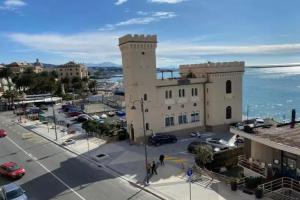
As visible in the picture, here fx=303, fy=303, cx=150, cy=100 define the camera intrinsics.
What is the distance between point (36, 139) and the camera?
151ft

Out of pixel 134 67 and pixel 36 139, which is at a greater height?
pixel 134 67

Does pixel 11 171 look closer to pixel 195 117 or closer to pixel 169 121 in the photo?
pixel 169 121

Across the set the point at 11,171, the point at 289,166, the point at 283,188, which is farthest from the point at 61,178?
the point at 289,166

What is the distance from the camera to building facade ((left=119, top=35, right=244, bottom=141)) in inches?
1535

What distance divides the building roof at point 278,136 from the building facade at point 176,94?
15.8 m

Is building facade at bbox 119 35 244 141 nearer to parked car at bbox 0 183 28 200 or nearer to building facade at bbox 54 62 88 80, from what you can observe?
parked car at bbox 0 183 28 200

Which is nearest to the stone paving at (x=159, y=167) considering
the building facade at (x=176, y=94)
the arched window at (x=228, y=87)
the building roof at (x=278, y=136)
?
the building facade at (x=176, y=94)

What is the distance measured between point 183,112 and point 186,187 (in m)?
19.7

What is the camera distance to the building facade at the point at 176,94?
3900 cm

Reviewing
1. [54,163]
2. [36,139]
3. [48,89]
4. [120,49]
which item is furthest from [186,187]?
[48,89]

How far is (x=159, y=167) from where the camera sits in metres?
29.5

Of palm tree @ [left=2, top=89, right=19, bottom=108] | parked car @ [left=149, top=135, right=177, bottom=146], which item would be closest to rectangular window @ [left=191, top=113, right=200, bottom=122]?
parked car @ [left=149, top=135, right=177, bottom=146]

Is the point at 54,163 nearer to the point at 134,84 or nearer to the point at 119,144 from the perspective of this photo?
the point at 119,144

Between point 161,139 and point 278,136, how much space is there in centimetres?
1732
